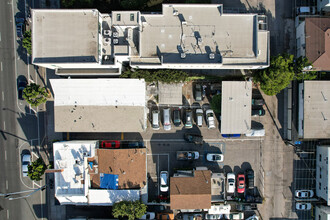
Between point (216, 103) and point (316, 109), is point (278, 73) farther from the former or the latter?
point (216, 103)

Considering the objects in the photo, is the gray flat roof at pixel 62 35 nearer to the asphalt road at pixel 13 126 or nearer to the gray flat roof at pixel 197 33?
the gray flat roof at pixel 197 33

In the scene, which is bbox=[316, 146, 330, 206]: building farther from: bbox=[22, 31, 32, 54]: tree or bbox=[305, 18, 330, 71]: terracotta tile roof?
bbox=[22, 31, 32, 54]: tree

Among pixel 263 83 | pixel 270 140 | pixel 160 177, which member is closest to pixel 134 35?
pixel 263 83

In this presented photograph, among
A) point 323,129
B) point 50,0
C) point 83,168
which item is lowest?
point 83,168

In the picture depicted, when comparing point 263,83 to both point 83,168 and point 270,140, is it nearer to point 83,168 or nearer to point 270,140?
point 270,140

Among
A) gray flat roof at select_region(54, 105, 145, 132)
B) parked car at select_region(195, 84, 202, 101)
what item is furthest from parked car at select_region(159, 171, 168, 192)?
parked car at select_region(195, 84, 202, 101)

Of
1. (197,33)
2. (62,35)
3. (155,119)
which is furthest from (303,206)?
(62,35)
